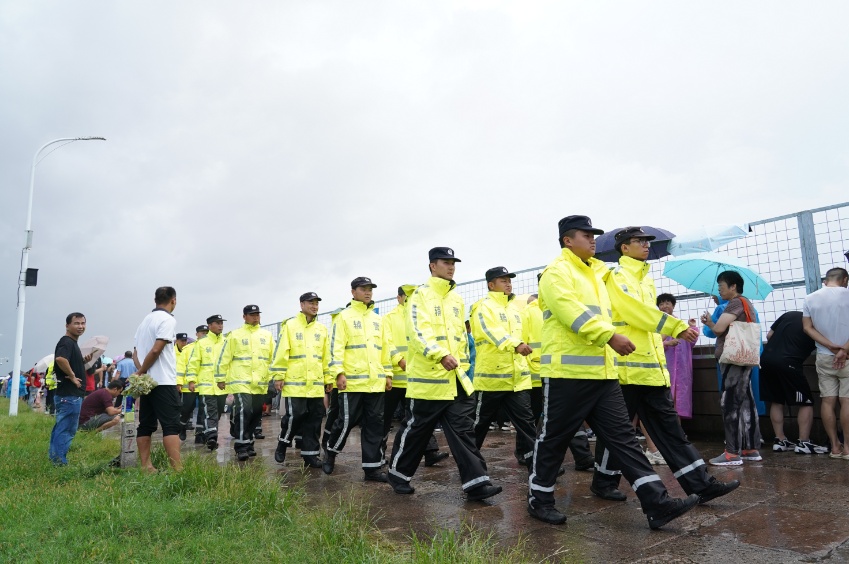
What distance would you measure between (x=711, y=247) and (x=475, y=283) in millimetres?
4677

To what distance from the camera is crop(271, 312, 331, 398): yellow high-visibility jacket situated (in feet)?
26.0

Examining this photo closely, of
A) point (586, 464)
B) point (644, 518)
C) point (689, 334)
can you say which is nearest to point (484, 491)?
point (644, 518)

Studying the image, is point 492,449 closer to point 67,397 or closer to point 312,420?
point 312,420

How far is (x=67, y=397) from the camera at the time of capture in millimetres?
7441

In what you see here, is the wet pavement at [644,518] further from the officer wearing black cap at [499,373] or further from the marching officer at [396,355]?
the marching officer at [396,355]

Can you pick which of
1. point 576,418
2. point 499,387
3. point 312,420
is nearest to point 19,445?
point 312,420

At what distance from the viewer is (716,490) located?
4.39 meters

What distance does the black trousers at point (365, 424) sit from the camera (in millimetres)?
6449

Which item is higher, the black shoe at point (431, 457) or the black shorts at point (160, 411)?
the black shorts at point (160, 411)

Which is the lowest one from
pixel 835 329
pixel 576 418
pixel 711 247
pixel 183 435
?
pixel 183 435

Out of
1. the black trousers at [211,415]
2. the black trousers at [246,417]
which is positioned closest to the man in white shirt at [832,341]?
the black trousers at [246,417]

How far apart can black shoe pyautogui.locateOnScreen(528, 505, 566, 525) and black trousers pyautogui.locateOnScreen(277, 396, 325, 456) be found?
403cm

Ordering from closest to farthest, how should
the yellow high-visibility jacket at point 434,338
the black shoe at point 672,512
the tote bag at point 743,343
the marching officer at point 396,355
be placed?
the black shoe at point 672,512
the yellow high-visibility jacket at point 434,338
the tote bag at point 743,343
the marching officer at point 396,355

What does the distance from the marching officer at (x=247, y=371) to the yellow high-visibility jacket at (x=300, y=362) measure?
911 millimetres
